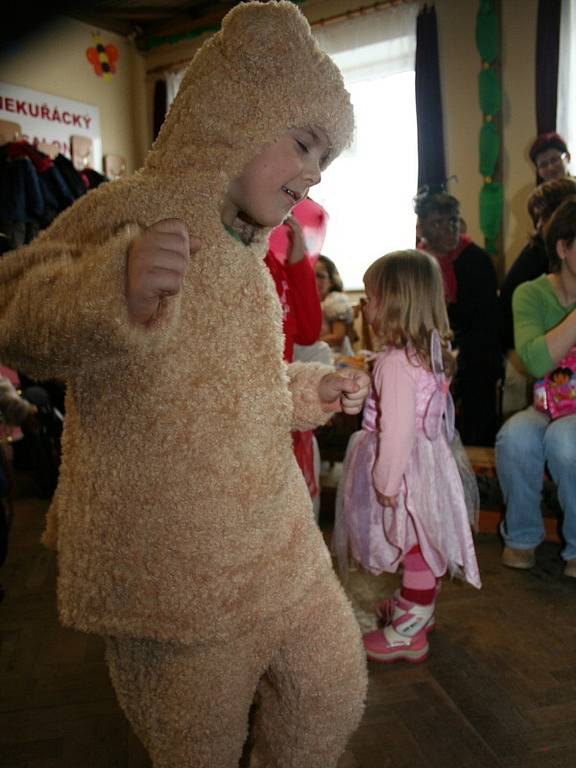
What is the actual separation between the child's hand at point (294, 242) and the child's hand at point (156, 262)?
1261 millimetres

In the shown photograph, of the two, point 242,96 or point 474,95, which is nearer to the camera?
point 242,96

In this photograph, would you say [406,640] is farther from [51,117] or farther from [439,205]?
[51,117]

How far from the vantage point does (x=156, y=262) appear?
708mm

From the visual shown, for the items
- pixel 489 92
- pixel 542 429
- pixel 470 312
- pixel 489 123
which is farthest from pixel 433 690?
pixel 489 92

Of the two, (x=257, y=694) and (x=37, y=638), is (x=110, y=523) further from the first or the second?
(x=37, y=638)

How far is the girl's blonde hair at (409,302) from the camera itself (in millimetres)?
1824

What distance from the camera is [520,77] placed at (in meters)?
4.55

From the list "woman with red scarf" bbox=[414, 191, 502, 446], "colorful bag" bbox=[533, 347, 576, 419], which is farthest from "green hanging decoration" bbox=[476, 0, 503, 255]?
"colorful bag" bbox=[533, 347, 576, 419]

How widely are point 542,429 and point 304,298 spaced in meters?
1.19

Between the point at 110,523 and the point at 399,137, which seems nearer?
the point at 110,523

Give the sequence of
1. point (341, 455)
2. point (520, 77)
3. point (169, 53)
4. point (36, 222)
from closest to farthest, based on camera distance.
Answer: point (341, 455) < point (36, 222) < point (520, 77) < point (169, 53)

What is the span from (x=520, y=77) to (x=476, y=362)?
247 centimetres

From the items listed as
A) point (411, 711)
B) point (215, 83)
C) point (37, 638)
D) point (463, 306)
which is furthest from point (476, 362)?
point (215, 83)

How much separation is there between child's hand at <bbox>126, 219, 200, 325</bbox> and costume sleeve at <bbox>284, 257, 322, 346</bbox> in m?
1.36
